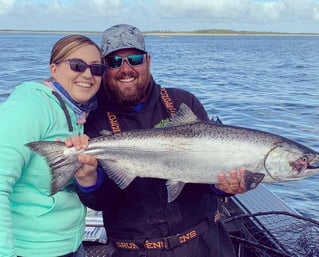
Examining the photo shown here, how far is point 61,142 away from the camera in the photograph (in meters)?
3.17

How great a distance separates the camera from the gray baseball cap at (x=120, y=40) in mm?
3818

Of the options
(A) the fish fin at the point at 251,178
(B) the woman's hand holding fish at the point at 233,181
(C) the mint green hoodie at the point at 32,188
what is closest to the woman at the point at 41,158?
(C) the mint green hoodie at the point at 32,188

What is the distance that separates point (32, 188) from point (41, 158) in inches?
8.6

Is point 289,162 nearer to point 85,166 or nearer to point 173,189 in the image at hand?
Result: point 173,189

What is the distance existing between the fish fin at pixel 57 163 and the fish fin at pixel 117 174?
0.32 metres

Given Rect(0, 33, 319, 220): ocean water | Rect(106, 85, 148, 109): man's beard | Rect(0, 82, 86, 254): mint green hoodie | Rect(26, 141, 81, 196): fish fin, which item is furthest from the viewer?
Rect(0, 33, 319, 220): ocean water

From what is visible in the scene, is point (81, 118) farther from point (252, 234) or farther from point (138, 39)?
point (252, 234)

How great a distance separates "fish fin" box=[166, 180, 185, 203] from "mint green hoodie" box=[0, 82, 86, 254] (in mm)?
682

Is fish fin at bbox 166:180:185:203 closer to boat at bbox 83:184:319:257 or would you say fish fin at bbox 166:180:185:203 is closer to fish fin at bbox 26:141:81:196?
fish fin at bbox 26:141:81:196

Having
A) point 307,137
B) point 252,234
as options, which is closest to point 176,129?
point 252,234

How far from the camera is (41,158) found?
304cm

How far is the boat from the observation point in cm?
476

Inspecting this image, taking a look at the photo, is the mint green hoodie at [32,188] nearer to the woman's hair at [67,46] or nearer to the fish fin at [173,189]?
the woman's hair at [67,46]

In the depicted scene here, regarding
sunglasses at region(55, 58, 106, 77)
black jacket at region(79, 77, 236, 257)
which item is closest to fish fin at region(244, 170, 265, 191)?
black jacket at region(79, 77, 236, 257)
